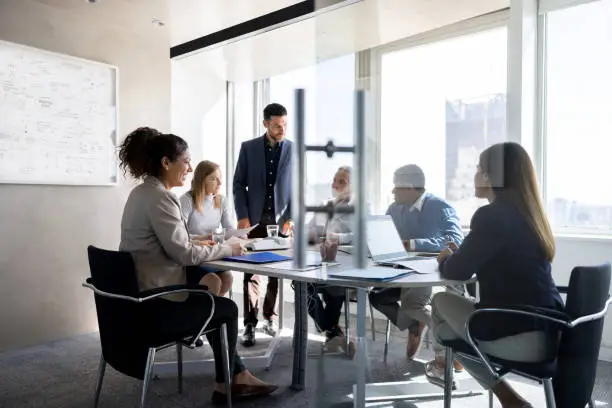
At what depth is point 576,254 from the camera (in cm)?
162

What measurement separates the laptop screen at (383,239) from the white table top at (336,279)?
4cm

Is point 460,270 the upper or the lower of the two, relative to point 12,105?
lower

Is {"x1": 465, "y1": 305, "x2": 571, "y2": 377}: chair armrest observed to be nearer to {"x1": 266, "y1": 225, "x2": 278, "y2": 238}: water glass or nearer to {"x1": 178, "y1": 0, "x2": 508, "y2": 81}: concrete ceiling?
{"x1": 178, "y1": 0, "x2": 508, "y2": 81}: concrete ceiling

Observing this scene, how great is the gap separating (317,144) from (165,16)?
10.3 feet

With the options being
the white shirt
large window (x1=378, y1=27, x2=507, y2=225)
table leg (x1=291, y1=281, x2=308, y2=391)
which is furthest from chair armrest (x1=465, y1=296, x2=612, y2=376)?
the white shirt

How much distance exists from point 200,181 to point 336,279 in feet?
7.09

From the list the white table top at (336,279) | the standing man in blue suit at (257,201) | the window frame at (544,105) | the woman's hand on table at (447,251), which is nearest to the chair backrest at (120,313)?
the white table top at (336,279)

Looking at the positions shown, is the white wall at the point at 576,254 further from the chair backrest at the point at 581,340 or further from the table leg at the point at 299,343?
the table leg at the point at 299,343

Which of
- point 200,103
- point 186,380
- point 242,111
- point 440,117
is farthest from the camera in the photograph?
point 200,103

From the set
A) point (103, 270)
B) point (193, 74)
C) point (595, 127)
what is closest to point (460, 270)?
point (595, 127)

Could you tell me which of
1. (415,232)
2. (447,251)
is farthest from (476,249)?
(415,232)

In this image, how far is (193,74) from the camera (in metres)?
4.50

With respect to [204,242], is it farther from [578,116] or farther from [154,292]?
[578,116]

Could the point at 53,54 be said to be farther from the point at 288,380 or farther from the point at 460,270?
the point at 460,270
